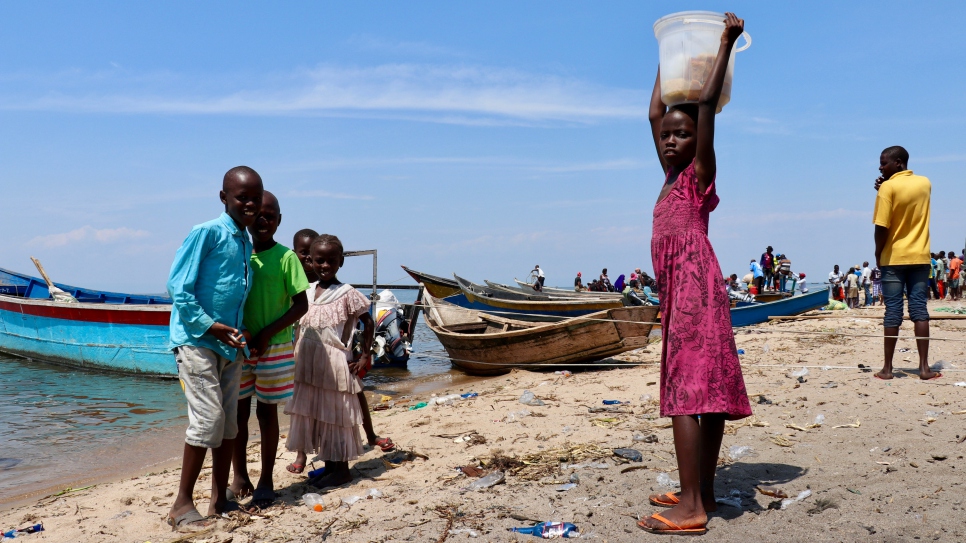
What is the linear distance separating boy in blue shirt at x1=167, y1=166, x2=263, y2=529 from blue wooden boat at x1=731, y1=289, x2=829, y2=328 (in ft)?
38.7

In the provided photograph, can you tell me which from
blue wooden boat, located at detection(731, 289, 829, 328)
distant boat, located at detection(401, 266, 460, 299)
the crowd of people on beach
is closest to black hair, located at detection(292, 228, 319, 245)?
the crowd of people on beach

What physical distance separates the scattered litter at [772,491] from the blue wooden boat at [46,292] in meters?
14.5

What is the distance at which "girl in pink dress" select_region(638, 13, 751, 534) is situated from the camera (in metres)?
2.63

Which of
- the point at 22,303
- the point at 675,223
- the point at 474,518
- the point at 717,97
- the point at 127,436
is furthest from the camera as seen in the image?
the point at 22,303

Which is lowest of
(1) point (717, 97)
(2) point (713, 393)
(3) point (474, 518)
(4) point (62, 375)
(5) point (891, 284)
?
(4) point (62, 375)

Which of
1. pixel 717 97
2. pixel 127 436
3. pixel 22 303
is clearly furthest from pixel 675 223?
pixel 22 303

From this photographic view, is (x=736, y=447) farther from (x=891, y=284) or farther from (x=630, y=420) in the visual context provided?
(x=891, y=284)

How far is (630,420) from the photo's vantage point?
4.95m

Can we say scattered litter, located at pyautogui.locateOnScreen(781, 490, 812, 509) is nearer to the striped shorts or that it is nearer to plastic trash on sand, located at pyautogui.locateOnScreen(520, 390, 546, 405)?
the striped shorts

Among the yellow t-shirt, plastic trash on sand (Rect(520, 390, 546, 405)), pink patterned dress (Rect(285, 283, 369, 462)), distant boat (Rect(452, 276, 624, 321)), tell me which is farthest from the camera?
distant boat (Rect(452, 276, 624, 321))

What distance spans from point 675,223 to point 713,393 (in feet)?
2.26

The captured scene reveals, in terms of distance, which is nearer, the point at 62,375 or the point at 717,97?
the point at 717,97

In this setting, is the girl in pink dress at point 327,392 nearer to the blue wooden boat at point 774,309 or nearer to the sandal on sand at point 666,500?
the sandal on sand at point 666,500

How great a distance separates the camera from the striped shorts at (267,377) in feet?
11.7
